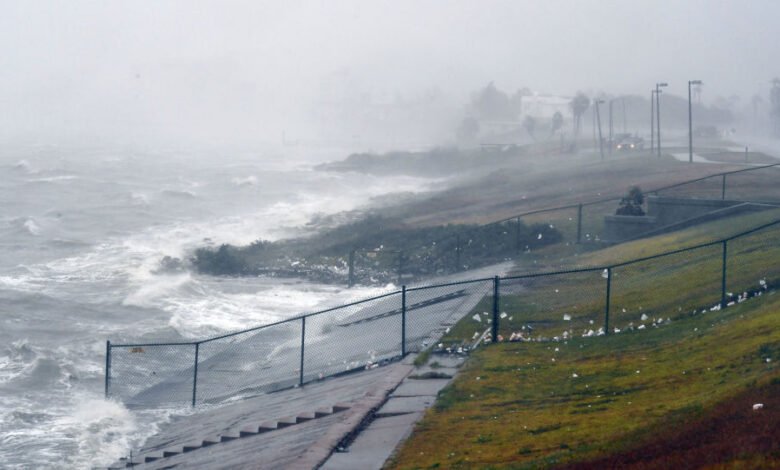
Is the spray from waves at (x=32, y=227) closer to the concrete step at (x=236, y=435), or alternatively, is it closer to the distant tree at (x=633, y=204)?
the distant tree at (x=633, y=204)

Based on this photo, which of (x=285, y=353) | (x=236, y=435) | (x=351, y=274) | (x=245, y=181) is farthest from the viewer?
(x=245, y=181)

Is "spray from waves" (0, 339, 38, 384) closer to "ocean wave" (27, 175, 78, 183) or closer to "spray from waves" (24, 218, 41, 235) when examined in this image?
"spray from waves" (24, 218, 41, 235)

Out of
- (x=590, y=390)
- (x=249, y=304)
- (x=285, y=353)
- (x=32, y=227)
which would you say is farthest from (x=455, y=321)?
(x=32, y=227)

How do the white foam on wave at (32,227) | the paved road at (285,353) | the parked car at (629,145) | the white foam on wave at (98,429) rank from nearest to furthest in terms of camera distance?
the white foam on wave at (98,429)
the paved road at (285,353)
the white foam on wave at (32,227)
the parked car at (629,145)

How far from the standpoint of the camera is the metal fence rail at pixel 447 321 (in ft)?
57.1

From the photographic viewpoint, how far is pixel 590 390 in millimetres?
13164

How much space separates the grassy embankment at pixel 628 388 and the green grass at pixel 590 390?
2 cm

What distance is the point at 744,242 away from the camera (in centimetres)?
2166

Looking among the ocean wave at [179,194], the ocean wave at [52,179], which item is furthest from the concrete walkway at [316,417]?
the ocean wave at [52,179]

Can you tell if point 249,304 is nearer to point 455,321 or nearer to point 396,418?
point 455,321

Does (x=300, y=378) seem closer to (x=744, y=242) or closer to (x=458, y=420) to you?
(x=458, y=420)

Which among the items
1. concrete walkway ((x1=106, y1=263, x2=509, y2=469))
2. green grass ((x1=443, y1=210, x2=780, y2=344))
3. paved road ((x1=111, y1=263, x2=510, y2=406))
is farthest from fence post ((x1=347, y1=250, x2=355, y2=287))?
concrete walkway ((x1=106, y1=263, x2=509, y2=469))

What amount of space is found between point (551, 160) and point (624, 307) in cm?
7219

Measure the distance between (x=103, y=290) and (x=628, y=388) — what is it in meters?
24.6
